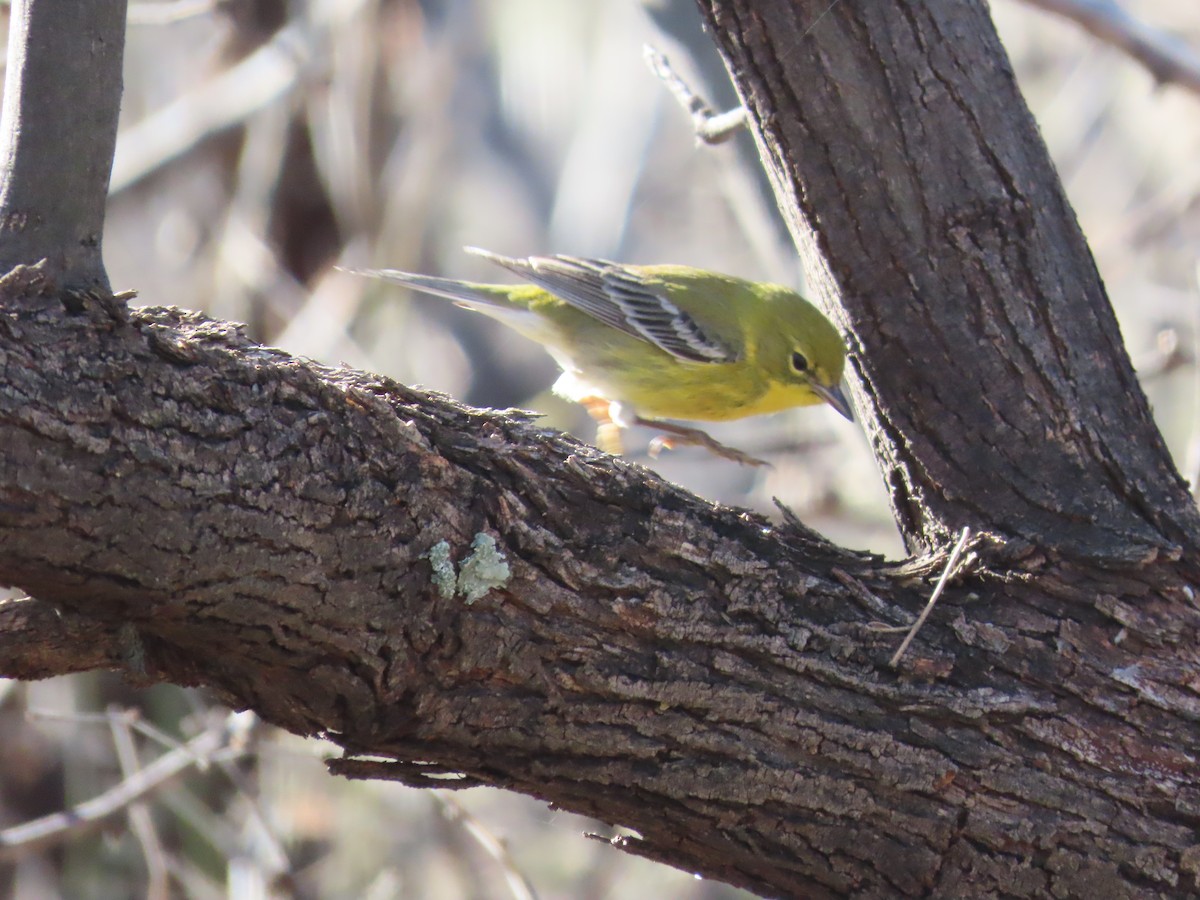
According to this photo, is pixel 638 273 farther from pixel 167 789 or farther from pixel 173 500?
pixel 173 500

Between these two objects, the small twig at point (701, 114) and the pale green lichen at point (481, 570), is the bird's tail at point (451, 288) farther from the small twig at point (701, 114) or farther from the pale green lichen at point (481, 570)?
the pale green lichen at point (481, 570)

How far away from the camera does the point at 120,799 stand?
4027mm

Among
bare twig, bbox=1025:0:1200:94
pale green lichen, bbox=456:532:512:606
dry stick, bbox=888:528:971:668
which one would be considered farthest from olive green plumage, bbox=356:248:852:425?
pale green lichen, bbox=456:532:512:606

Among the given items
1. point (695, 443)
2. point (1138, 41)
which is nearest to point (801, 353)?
point (695, 443)

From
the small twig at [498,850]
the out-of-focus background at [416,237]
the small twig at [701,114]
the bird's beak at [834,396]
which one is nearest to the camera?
the small twig at [701,114]

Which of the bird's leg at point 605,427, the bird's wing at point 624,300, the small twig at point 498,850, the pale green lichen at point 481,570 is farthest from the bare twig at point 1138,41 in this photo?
the small twig at point 498,850

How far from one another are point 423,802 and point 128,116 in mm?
5229

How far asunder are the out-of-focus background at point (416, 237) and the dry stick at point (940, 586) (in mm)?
1652

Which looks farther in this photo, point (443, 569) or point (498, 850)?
point (498, 850)

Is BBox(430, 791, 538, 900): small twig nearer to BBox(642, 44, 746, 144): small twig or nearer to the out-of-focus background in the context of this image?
the out-of-focus background

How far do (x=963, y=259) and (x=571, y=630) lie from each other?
142 centimetres

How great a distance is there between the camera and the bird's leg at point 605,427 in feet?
16.1

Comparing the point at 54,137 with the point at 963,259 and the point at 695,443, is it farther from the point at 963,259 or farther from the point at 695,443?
the point at 695,443

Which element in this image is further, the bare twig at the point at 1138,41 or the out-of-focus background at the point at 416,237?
the out-of-focus background at the point at 416,237
